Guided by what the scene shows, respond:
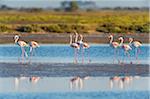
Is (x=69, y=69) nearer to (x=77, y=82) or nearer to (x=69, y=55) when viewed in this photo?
(x=77, y=82)

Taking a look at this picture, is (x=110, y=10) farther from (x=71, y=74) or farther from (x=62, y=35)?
(x=71, y=74)

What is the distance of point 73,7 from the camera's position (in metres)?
67.5

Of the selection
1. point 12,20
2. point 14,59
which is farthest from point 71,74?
point 12,20

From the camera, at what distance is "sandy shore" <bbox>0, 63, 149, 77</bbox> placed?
16469mm

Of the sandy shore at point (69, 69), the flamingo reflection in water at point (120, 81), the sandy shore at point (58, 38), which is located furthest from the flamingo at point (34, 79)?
the sandy shore at point (58, 38)

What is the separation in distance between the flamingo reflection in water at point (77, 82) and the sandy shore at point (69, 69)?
1.78ft

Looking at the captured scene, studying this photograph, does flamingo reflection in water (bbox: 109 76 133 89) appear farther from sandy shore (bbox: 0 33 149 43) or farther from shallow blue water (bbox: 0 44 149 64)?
sandy shore (bbox: 0 33 149 43)

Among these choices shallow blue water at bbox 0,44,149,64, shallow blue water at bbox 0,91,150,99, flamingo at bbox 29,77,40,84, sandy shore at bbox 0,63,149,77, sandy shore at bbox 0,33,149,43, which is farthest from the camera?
sandy shore at bbox 0,33,149,43

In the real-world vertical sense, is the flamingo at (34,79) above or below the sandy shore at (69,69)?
above

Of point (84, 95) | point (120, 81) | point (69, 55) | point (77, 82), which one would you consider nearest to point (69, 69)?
point (77, 82)

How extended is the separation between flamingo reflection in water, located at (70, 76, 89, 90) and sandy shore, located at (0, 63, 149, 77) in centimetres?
54

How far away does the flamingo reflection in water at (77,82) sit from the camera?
1470cm

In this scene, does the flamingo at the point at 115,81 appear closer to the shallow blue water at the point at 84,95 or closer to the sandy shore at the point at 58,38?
the shallow blue water at the point at 84,95

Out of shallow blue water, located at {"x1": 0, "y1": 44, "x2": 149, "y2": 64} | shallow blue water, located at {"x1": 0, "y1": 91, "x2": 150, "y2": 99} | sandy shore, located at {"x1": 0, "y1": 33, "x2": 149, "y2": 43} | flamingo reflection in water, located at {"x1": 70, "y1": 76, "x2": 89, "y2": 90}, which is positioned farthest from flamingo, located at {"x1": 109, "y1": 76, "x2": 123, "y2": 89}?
sandy shore, located at {"x1": 0, "y1": 33, "x2": 149, "y2": 43}
